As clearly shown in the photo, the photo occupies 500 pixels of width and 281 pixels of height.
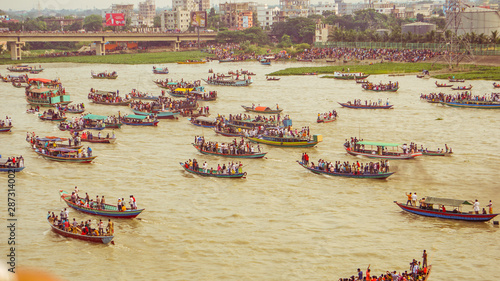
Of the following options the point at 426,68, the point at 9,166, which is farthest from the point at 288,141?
the point at 426,68

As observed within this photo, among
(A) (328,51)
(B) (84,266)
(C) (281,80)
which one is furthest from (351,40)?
(B) (84,266)

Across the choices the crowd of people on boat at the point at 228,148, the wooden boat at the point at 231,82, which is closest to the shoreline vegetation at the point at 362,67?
the wooden boat at the point at 231,82

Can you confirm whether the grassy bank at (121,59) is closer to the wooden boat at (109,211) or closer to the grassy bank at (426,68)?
the grassy bank at (426,68)

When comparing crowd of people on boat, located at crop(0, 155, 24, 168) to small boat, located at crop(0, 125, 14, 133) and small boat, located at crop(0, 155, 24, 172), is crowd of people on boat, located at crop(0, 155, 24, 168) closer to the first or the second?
small boat, located at crop(0, 155, 24, 172)

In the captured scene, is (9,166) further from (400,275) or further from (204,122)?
(400,275)

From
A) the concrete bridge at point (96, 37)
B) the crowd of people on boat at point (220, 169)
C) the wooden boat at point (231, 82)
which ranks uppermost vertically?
the concrete bridge at point (96, 37)

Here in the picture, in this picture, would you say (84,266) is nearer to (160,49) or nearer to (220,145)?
(220,145)
